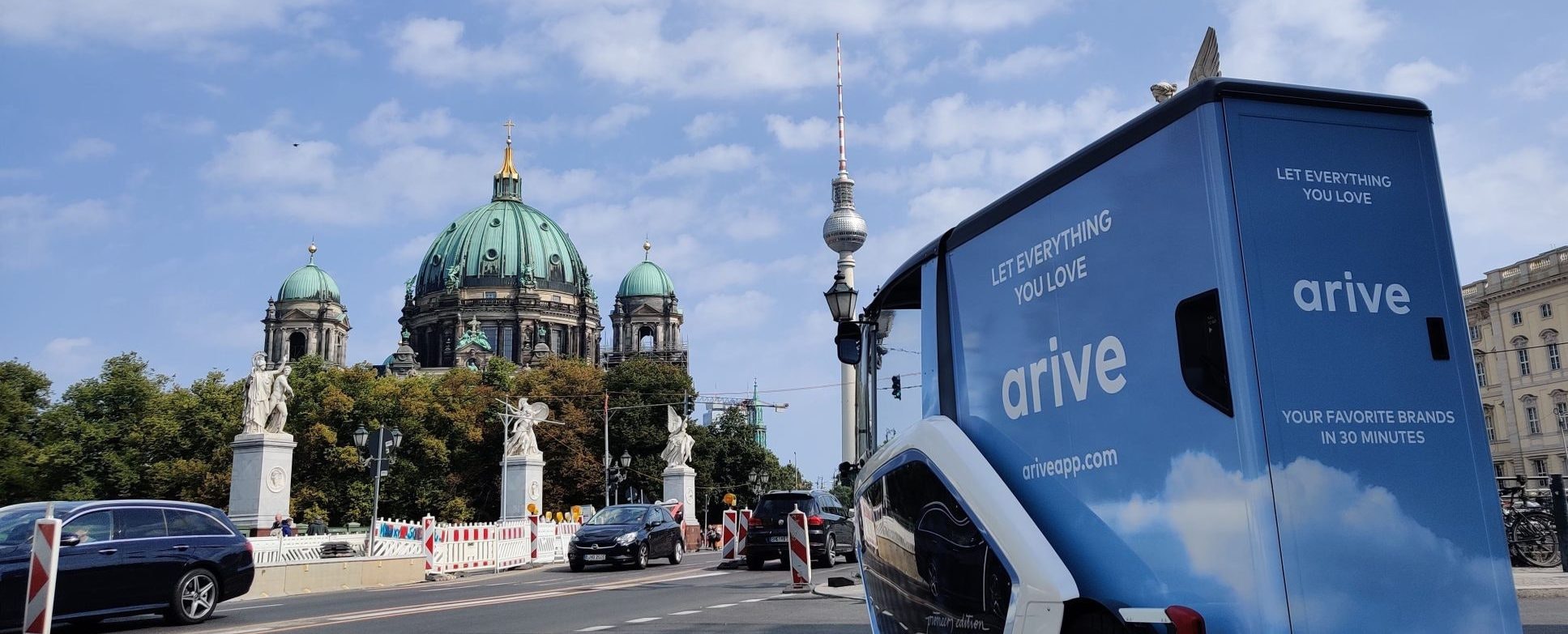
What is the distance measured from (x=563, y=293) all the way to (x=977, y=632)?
122 metres

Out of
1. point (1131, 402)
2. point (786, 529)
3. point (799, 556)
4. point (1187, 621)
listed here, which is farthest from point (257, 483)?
point (1187, 621)

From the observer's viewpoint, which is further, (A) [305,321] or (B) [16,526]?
(A) [305,321]

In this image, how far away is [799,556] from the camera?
1573 centimetres

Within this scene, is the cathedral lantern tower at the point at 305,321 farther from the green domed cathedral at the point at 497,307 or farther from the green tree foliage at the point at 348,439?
the green tree foliage at the point at 348,439

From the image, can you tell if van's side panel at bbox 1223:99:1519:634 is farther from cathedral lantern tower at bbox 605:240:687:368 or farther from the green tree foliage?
cathedral lantern tower at bbox 605:240:687:368

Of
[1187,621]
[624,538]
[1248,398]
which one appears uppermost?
[1248,398]

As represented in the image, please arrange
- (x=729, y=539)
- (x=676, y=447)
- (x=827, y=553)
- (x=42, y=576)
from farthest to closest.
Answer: (x=676, y=447) < (x=729, y=539) < (x=827, y=553) < (x=42, y=576)

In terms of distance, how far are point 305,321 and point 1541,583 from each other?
12608 centimetres

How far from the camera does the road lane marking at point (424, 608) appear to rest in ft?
37.8

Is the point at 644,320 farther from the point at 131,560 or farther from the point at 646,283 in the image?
the point at 131,560

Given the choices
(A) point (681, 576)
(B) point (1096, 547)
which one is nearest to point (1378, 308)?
(B) point (1096, 547)

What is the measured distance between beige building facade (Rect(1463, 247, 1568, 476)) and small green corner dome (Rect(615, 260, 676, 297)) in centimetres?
8362

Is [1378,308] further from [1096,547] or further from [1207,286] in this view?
[1096,547]

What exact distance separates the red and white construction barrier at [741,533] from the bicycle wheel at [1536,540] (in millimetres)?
13027
